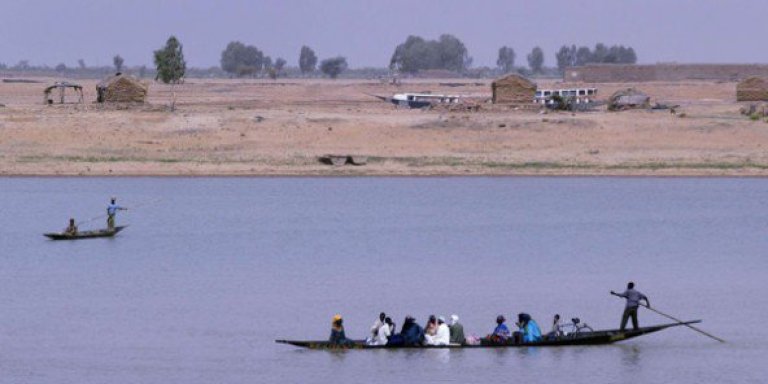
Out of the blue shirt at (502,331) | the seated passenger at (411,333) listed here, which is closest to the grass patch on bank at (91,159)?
the seated passenger at (411,333)

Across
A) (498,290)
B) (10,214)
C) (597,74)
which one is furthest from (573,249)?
(597,74)

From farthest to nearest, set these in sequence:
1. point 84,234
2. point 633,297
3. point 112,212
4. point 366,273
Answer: point 112,212, point 84,234, point 366,273, point 633,297

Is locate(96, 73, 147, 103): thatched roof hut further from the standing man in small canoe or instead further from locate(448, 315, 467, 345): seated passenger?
locate(448, 315, 467, 345): seated passenger

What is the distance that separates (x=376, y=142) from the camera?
7394cm

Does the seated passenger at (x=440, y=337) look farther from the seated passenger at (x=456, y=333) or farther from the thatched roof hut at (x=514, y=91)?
the thatched roof hut at (x=514, y=91)

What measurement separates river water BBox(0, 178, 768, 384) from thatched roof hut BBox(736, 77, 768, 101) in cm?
2359

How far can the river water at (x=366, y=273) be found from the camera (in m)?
32.5

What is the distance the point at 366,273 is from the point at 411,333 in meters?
12.1

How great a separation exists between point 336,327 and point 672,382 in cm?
647

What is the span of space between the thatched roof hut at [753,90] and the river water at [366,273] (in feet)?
77.4

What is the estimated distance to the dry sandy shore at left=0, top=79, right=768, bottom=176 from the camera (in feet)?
230

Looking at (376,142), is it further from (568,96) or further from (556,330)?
(556,330)

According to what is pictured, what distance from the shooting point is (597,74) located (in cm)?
14275

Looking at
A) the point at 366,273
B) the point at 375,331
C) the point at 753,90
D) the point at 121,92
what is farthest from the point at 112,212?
the point at 753,90
